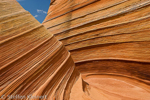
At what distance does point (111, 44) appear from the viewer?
1.43 metres

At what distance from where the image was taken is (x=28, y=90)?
2.01 feet

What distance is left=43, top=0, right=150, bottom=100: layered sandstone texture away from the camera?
3.79 ft

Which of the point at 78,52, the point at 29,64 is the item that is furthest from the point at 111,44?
the point at 29,64

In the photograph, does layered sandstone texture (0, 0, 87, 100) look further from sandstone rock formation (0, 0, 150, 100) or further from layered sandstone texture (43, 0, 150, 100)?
layered sandstone texture (43, 0, 150, 100)

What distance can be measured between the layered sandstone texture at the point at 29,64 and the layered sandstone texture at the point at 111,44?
1.13ft

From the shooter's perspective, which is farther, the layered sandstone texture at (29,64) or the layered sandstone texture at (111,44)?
the layered sandstone texture at (111,44)

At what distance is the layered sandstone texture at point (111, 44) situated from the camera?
116 cm

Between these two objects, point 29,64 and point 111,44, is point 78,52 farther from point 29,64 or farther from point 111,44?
point 29,64

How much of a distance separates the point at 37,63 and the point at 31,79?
13 cm

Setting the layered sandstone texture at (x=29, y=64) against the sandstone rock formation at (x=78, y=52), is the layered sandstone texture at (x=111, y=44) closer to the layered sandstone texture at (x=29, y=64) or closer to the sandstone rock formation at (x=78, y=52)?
the sandstone rock formation at (x=78, y=52)

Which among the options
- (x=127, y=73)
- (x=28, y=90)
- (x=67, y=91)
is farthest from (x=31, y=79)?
(x=127, y=73)

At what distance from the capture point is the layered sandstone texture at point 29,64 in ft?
1.92

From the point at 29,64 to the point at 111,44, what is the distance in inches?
46.0

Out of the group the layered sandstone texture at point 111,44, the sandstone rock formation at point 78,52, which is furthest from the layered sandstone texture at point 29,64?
the layered sandstone texture at point 111,44
